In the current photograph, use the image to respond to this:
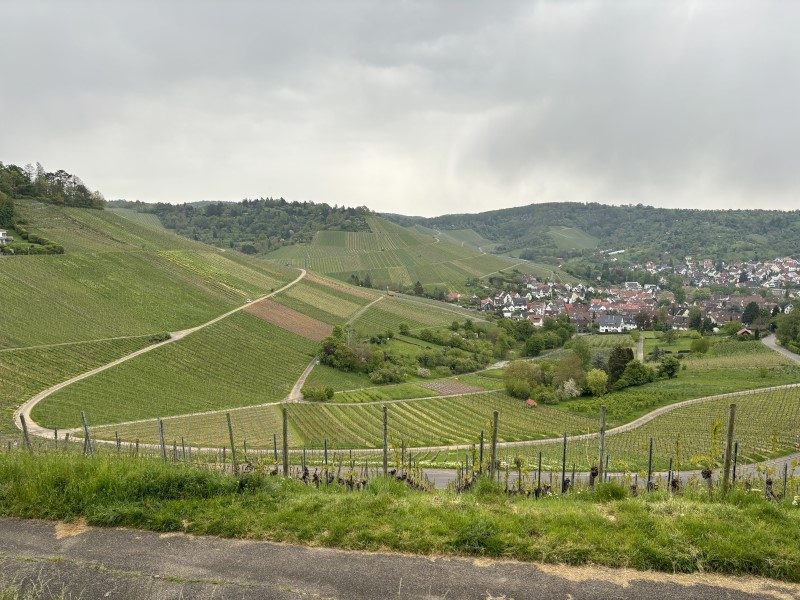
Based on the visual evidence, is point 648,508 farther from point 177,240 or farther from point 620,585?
point 177,240

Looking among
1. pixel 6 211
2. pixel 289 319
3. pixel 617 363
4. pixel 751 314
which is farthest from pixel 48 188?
pixel 751 314

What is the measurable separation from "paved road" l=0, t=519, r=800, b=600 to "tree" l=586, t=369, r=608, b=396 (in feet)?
184

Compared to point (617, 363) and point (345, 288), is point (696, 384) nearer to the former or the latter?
point (617, 363)

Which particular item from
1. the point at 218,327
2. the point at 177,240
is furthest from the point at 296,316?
the point at 177,240

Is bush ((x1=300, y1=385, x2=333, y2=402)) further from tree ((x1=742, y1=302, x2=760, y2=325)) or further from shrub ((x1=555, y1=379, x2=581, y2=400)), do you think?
tree ((x1=742, y1=302, x2=760, y2=325))

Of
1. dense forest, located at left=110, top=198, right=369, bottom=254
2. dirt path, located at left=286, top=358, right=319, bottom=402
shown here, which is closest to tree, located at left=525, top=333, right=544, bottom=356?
dirt path, located at left=286, top=358, right=319, bottom=402

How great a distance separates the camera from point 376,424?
154 ft

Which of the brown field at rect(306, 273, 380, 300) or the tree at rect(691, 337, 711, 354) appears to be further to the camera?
the brown field at rect(306, 273, 380, 300)

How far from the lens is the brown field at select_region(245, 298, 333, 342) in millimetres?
70625

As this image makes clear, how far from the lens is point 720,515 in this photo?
7484 millimetres

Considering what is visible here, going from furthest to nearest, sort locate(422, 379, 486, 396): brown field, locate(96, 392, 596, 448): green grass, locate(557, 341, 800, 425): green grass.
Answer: locate(422, 379, 486, 396): brown field → locate(557, 341, 800, 425): green grass → locate(96, 392, 596, 448): green grass

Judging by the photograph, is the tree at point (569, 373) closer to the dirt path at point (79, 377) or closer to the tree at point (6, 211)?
the dirt path at point (79, 377)

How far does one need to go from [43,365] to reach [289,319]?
33417 mm

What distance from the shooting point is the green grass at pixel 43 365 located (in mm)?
38500
